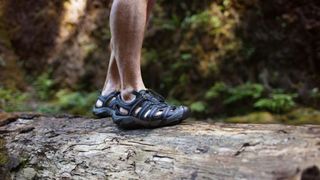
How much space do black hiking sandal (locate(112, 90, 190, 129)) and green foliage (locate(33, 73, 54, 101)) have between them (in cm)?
508

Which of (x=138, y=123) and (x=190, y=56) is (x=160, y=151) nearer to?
(x=138, y=123)

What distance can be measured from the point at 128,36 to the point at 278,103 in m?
3.51

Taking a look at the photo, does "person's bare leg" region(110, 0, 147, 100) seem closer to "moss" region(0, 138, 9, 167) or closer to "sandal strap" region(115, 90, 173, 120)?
"sandal strap" region(115, 90, 173, 120)

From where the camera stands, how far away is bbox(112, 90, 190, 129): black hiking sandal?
7.32 feet

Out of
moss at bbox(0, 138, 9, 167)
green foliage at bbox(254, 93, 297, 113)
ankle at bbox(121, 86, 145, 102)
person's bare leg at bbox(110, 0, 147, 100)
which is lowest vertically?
green foliage at bbox(254, 93, 297, 113)

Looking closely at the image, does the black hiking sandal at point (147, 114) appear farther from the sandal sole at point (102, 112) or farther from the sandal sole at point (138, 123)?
the sandal sole at point (102, 112)

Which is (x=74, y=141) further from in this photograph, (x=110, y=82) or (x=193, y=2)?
(x=193, y=2)

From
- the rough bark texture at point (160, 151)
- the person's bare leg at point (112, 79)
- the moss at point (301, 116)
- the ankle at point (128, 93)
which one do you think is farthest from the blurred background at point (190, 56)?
the rough bark texture at point (160, 151)

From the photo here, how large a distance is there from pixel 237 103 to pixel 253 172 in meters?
4.36

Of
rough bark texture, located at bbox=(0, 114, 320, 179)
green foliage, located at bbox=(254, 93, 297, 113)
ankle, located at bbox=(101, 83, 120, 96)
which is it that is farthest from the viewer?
green foliage, located at bbox=(254, 93, 297, 113)

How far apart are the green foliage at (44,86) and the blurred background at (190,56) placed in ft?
0.06

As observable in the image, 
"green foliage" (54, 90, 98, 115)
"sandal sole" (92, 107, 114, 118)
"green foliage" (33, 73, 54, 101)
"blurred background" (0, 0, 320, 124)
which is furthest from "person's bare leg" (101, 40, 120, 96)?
"green foliage" (33, 73, 54, 101)

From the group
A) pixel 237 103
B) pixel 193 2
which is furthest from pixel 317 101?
pixel 193 2

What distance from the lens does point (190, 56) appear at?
641cm
